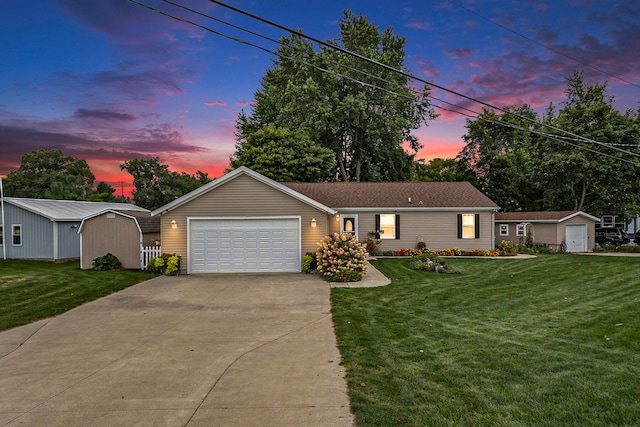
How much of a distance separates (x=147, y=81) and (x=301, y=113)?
16.4 m

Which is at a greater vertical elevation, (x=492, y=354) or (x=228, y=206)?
(x=228, y=206)

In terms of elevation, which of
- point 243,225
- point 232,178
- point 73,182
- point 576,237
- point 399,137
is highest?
point 399,137

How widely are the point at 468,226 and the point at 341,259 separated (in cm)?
1143

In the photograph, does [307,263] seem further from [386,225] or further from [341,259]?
[386,225]

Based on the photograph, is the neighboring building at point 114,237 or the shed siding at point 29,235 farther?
the shed siding at point 29,235

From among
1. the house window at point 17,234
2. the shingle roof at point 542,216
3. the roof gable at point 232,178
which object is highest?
the roof gable at point 232,178

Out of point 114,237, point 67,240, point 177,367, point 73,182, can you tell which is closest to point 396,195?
point 114,237

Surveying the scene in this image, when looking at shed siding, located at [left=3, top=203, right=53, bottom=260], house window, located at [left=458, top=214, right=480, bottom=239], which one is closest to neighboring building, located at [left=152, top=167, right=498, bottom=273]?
shed siding, located at [left=3, top=203, right=53, bottom=260]

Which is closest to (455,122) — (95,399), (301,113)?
(301,113)

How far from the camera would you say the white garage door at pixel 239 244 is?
15.3 metres

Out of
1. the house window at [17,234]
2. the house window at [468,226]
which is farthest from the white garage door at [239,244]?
the house window at [17,234]

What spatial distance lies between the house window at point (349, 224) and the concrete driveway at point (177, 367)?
1211 centimetres

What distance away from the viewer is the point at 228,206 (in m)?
15.2

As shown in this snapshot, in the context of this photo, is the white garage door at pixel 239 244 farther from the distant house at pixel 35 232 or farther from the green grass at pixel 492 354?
the distant house at pixel 35 232
